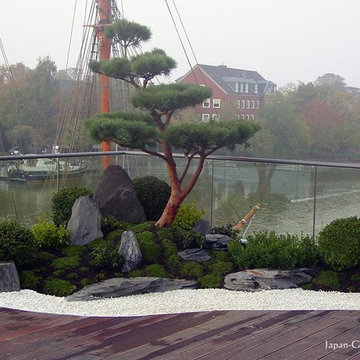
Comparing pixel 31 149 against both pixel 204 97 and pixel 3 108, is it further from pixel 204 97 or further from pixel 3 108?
pixel 204 97

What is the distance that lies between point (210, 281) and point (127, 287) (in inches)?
25.8

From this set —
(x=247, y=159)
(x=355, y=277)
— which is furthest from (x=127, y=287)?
(x=247, y=159)

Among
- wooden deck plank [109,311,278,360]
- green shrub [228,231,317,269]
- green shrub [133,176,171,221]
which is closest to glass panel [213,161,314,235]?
green shrub [133,176,171,221]

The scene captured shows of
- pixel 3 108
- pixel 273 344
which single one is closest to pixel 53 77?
pixel 3 108

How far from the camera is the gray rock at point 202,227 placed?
5398mm

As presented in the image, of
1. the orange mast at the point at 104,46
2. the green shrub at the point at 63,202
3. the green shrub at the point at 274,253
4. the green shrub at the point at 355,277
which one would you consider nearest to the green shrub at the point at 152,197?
the green shrub at the point at 63,202

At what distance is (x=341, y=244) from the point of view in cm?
420

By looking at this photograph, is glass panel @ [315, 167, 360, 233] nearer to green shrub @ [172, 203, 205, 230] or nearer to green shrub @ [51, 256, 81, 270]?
green shrub @ [172, 203, 205, 230]

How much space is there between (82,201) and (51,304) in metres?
1.40

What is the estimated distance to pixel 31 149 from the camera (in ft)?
51.4

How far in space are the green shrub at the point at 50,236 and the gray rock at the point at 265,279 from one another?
4.95 feet

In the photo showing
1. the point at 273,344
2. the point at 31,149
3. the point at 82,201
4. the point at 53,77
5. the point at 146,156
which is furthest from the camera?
the point at 53,77

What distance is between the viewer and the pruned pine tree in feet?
15.7

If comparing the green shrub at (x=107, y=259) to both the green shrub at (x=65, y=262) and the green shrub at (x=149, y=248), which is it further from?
the green shrub at (x=149, y=248)
